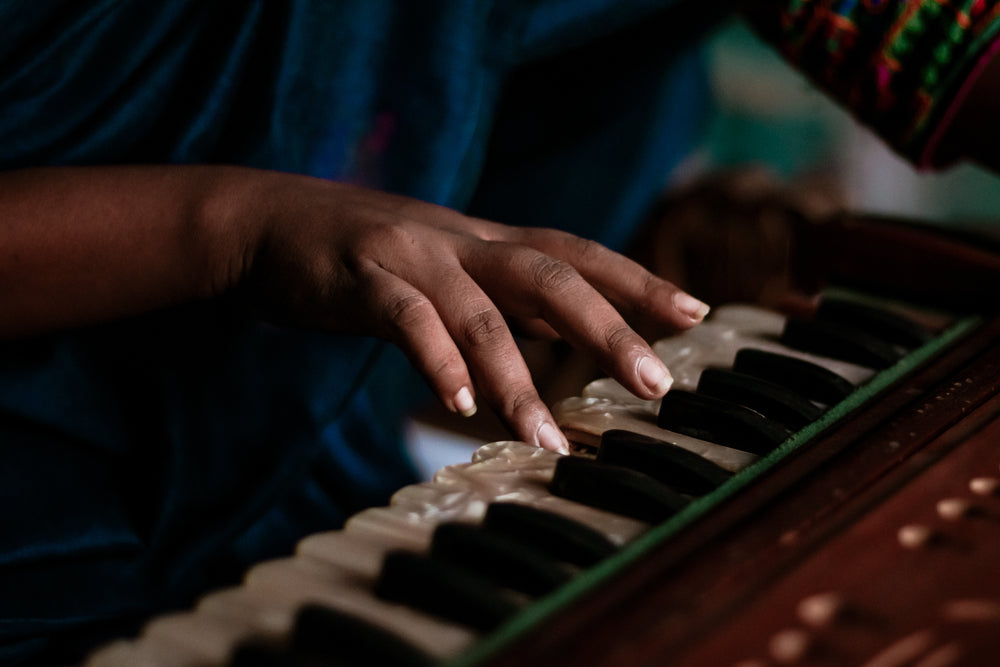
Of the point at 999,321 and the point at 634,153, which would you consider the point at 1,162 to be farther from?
the point at 634,153

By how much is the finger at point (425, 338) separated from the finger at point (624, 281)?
141mm

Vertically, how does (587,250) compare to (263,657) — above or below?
above

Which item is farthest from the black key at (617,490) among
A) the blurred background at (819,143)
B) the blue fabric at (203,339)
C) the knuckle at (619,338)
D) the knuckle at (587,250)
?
the blurred background at (819,143)

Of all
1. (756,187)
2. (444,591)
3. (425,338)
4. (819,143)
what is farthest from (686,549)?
(819,143)

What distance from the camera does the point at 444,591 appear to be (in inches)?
17.0

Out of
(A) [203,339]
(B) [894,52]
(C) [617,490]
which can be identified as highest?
(B) [894,52]

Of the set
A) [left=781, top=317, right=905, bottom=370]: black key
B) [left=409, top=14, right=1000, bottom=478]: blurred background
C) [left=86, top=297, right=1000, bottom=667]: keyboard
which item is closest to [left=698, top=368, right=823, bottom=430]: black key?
[left=86, top=297, right=1000, bottom=667]: keyboard

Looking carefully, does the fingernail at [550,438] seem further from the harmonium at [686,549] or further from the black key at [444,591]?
the black key at [444,591]

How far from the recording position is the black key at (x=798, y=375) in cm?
67

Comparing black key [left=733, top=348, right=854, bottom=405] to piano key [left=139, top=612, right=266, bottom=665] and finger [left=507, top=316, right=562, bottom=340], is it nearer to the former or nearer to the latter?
finger [left=507, top=316, right=562, bottom=340]

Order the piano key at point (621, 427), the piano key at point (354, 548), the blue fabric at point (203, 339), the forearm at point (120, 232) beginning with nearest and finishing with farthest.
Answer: the piano key at point (354, 548), the piano key at point (621, 427), the forearm at point (120, 232), the blue fabric at point (203, 339)

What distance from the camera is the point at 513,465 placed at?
0.59 meters

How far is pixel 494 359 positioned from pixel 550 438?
64 millimetres

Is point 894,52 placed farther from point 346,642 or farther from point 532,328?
point 346,642
